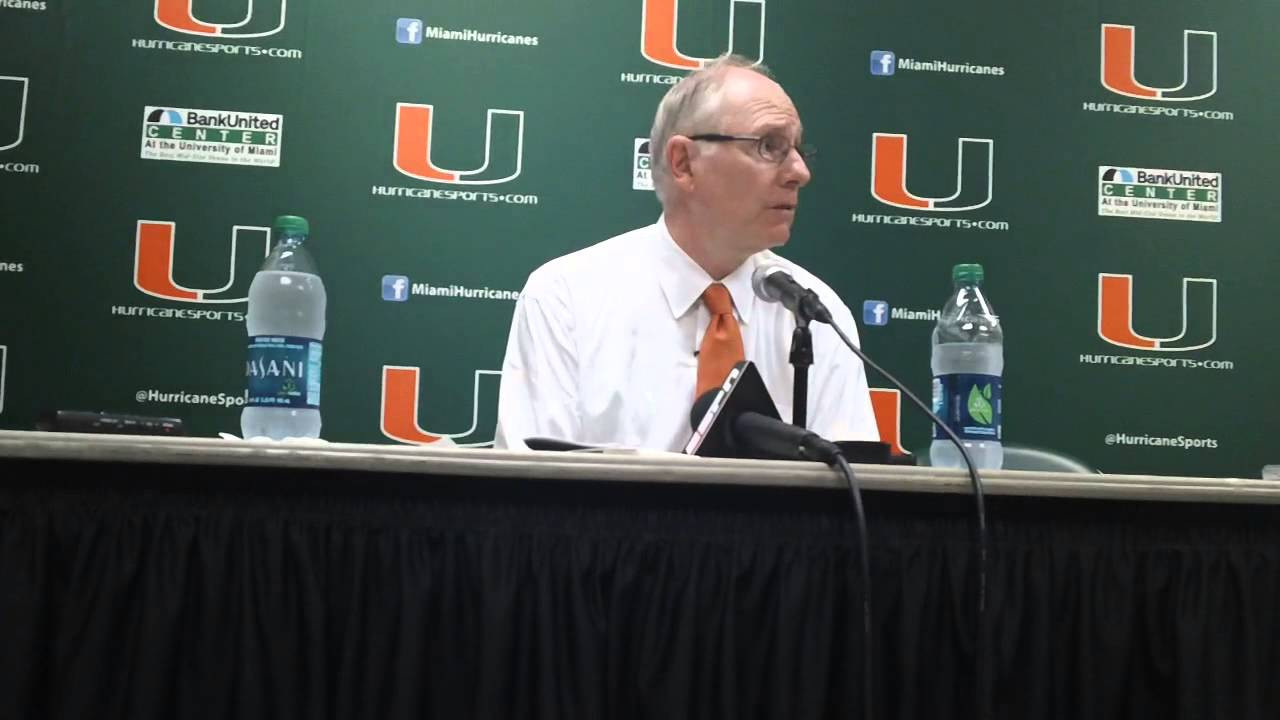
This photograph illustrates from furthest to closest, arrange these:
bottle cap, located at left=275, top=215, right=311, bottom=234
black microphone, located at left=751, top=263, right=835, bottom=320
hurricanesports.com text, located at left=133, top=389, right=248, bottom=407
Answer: hurricanesports.com text, located at left=133, top=389, right=248, bottom=407 → bottle cap, located at left=275, top=215, right=311, bottom=234 → black microphone, located at left=751, top=263, right=835, bottom=320

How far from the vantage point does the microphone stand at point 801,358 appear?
1.42m

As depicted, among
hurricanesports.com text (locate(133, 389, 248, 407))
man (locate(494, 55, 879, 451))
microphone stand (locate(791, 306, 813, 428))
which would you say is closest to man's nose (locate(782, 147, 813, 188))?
man (locate(494, 55, 879, 451))

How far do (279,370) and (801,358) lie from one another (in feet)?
2.07

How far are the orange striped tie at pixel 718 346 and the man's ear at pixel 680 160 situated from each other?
0.80ft

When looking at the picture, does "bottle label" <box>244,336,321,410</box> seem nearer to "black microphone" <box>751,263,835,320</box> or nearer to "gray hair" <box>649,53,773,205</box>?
"black microphone" <box>751,263,835,320</box>

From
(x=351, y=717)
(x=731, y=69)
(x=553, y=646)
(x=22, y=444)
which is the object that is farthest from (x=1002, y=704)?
(x=731, y=69)

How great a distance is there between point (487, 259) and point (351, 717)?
1.85 meters

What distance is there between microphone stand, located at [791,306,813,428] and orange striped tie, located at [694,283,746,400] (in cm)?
42

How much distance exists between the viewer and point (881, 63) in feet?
9.69

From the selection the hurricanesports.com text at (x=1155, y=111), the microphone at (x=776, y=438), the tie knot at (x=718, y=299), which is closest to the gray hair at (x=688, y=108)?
the tie knot at (x=718, y=299)

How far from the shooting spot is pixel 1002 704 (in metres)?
1.13

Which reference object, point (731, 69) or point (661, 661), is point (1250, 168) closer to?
point (731, 69)

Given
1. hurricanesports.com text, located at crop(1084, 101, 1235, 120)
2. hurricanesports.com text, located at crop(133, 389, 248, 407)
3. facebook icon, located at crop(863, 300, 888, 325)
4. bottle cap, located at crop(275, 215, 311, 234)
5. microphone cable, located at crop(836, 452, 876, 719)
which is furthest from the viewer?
hurricanesports.com text, located at crop(1084, 101, 1235, 120)

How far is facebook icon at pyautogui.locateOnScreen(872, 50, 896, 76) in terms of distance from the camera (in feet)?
9.68
